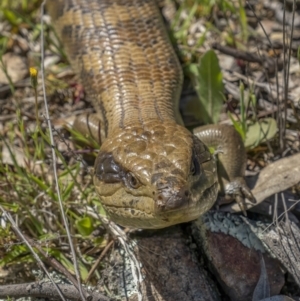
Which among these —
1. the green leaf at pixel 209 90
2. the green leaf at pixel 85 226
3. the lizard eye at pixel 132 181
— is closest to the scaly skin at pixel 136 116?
the lizard eye at pixel 132 181

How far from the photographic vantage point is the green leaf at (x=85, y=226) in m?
4.87

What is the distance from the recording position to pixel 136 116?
4.93m

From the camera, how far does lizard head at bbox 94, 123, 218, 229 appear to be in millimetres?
3914

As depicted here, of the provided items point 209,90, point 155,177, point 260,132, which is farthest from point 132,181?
point 209,90

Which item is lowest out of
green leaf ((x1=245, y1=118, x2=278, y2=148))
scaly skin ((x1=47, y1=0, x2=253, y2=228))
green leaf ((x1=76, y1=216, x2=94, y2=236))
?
green leaf ((x1=76, y1=216, x2=94, y2=236))

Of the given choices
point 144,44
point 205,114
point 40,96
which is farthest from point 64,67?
point 205,114

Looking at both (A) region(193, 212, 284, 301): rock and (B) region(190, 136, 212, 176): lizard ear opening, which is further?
(A) region(193, 212, 284, 301): rock

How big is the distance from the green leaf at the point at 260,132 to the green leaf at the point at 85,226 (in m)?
1.42

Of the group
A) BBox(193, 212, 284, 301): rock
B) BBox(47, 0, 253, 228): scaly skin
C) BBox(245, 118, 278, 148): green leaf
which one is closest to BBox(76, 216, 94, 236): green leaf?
BBox(47, 0, 253, 228): scaly skin

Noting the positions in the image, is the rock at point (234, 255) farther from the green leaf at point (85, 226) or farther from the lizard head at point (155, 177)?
the green leaf at point (85, 226)

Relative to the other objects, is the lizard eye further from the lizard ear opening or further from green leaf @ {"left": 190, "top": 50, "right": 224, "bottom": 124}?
green leaf @ {"left": 190, "top": 50, "right": 224, "bottom": 124}

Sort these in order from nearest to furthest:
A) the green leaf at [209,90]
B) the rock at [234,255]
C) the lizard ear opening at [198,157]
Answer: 1. the lizard ear opening at [198,157]
2. the rock at [234,255]
3. the green leaf at [209,90]

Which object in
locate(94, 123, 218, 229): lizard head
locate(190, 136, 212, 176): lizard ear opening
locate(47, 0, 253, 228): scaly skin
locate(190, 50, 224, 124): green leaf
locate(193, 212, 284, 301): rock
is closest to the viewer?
locate(94, 123, 218, 229): lizard head

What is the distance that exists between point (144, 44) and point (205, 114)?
2.79ft
